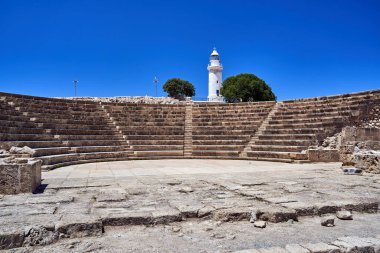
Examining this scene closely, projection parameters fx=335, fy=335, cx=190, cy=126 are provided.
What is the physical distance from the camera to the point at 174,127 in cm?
1730

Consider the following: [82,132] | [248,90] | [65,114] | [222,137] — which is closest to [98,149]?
[82,132]

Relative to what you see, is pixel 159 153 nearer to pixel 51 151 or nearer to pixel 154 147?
pixel 154 147

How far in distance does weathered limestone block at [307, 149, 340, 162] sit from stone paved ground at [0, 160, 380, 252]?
6.00m

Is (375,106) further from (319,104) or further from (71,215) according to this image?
(71,215)

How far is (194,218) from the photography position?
4.49 m

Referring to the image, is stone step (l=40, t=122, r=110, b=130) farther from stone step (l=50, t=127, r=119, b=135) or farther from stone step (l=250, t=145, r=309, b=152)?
stone step (l=250, t=145, r=309, b=152)

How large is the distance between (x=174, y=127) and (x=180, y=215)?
12945mm

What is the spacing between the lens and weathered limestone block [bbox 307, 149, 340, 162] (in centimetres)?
1247

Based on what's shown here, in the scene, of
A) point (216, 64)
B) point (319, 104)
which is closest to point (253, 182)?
point (319, 104)

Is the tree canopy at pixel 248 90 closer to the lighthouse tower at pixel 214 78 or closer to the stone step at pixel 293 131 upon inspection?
the lighthouse tower at pixel 214 78

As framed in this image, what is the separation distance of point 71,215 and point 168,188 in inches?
98.4

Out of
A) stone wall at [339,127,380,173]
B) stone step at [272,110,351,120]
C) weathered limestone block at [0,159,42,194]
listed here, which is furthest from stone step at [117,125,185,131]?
weathered limestone block at [0,159,42,194]

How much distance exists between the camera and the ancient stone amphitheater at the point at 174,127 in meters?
13.0

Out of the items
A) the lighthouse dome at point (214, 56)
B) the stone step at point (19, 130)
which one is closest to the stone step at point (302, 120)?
the stone step at point (19, 130)
